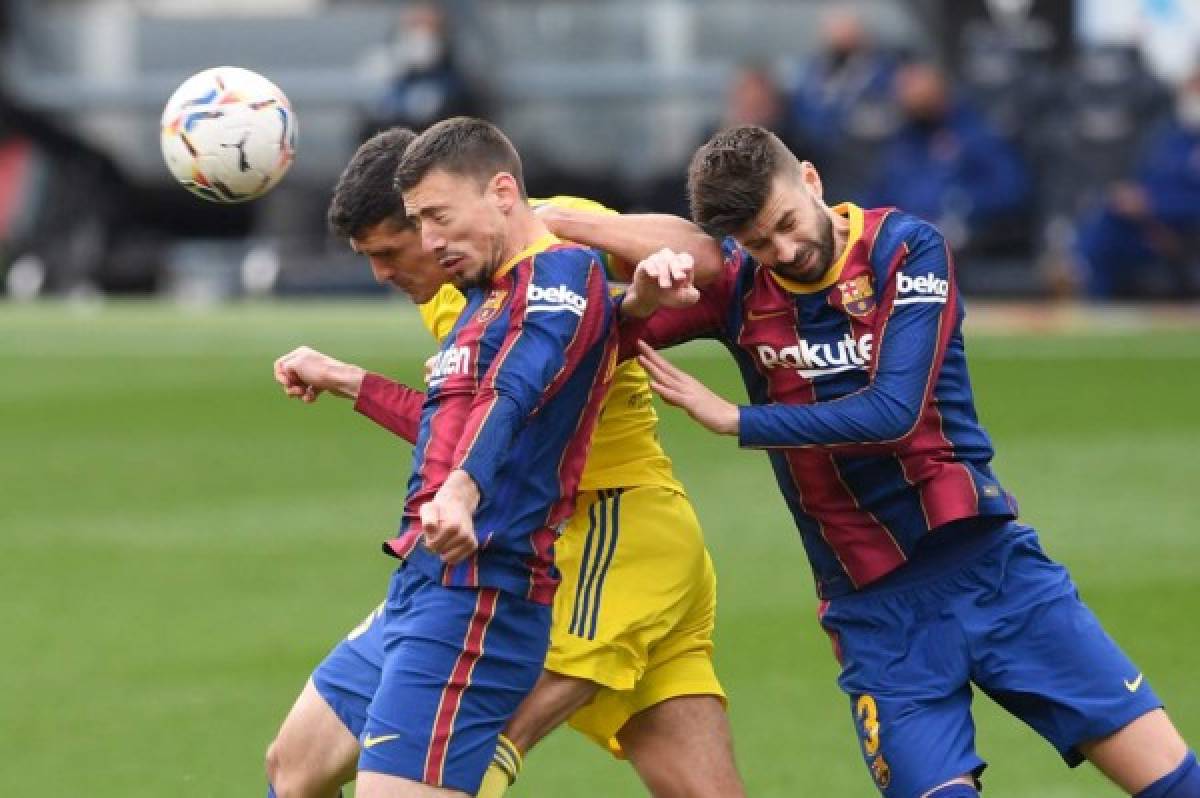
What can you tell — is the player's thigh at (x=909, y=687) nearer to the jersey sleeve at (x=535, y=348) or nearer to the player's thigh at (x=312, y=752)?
the jersey sleeve at (x=535, y=348)

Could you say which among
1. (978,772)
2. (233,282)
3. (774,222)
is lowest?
(233,282)

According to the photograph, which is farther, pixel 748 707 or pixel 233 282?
pixel 233 282

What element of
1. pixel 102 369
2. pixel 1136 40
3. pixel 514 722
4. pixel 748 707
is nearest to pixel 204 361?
pixel 102 369

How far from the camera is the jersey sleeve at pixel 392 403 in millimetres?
6617

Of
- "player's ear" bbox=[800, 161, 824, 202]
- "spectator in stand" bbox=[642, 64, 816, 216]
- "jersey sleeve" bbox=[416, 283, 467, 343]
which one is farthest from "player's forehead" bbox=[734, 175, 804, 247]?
"spectator in stand" bbox=[642, 64, 816, 216]

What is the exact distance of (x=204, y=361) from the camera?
20.0 metres

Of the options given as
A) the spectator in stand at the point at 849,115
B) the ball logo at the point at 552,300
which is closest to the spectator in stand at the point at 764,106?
the spectator in stand at the point at 849,115

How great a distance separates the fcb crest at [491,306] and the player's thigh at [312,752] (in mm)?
1130

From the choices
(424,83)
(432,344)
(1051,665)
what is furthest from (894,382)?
(424,83)

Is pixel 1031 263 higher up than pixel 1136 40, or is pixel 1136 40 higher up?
pixel 1136 40

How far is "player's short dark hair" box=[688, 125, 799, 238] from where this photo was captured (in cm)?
616

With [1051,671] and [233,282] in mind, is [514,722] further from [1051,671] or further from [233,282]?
[233,282]

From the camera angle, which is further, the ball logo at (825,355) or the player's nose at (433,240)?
the ball logo at (825,355)

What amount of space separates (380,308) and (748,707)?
14.8m
